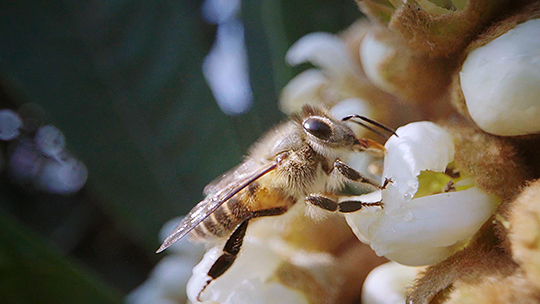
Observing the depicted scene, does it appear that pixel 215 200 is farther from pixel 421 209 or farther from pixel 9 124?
pixel 9 124

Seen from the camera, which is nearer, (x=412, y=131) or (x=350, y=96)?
(x=412, y=131)

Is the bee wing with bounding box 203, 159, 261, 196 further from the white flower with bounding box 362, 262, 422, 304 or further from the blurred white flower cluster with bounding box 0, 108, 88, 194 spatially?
the blurred white flower cluster with bounding box 0, 108, 88, 194

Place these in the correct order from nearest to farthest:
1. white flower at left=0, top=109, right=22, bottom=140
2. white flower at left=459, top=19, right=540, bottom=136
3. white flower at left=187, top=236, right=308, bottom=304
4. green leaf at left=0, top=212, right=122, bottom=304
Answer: white flower at left=459, top=19, right=540, bottom=136
white flower at left=187, top=236, right=308, bottom=304
green leaf at left=0, top=212, right=122, bottom=304
white flower at left=0, top=109, right=22, bottom=140

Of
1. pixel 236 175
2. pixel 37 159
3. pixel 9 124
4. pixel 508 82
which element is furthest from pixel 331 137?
pixel 37 159

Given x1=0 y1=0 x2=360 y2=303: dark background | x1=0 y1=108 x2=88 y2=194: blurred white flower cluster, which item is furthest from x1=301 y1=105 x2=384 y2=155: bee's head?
x1=0 y1=108 x2=88 y2=194: blurred white flower cluster

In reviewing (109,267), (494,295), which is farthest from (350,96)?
(109,267)

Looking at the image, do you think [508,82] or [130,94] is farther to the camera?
[130,94]

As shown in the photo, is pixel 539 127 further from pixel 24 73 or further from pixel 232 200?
pixel 24 73
